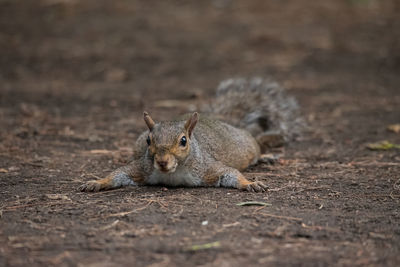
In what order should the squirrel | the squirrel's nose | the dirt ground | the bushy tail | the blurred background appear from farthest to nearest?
the blurred background < the bushy tail < the squirrel < the squirrel's nose < the dirt ground

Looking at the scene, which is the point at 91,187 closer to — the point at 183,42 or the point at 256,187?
the point at 256,187

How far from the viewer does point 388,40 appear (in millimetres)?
10633

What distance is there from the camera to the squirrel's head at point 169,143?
12.5 feet

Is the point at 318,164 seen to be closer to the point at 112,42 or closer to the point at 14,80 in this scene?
the point at 14,80

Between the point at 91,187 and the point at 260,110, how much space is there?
2.24 metres

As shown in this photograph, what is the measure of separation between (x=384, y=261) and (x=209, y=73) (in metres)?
7.11

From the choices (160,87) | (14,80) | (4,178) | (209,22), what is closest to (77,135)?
(4,178)

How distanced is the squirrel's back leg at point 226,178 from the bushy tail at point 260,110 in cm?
119

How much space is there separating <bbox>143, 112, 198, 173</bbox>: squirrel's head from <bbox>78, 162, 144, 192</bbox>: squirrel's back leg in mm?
348

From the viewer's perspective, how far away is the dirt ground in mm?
3088

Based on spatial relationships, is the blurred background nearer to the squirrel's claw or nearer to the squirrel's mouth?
the squirrel's claw

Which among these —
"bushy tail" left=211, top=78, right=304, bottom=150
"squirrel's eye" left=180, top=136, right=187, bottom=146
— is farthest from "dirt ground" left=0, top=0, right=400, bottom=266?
"squirrel's eye" left=180, top=136, right=187, bottom=146

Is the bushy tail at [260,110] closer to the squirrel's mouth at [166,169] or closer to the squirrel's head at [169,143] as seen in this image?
the squirrel's head at [169,143]

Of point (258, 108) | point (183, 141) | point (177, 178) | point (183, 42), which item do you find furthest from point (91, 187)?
point (183, 42)
